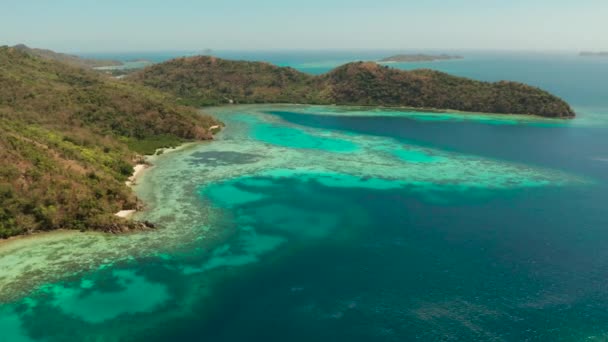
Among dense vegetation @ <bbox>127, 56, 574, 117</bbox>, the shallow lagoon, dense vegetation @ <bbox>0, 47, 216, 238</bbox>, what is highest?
dense vegetation @ <bbox>127, 56, 574, 117</bbox>

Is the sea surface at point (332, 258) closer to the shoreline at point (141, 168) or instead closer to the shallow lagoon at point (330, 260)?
the shallow lagoon at point (330, 260)

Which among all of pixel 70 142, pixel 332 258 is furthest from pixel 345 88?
pixel 332 258

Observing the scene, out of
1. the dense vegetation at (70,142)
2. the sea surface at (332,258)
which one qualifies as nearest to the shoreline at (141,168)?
the dense vegetation at (70,142)

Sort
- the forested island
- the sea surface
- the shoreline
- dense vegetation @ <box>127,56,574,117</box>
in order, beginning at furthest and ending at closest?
dense vegetation @ <box>127,56,574,117</box> → the shoreline → the forested island → the sea surface

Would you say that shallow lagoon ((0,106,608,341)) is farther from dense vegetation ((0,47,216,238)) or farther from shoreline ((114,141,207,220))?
dense vegetation ((0,47,216,238))

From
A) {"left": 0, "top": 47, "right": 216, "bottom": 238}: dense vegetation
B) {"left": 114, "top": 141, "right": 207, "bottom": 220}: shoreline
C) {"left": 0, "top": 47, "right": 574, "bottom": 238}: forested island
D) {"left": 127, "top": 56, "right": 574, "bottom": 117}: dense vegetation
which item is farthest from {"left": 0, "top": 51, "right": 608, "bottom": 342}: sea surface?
{"left": 127, "top": 56, "right": 574, "bottom": 117}: dense vegetation

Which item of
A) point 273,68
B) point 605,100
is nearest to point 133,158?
point 273,68

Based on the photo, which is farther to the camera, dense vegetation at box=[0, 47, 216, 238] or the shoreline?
the shoreline

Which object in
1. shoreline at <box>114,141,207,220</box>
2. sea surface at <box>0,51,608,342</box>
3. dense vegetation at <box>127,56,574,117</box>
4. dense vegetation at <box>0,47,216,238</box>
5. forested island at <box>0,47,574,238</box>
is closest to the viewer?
sea surface at <box>0,51,608,342</box>
